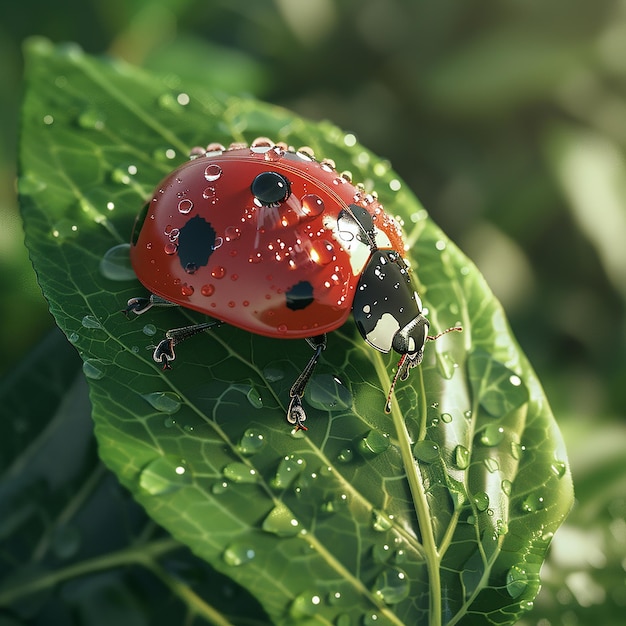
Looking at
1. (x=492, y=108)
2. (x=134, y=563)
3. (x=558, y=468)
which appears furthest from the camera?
(x=492, y=108)

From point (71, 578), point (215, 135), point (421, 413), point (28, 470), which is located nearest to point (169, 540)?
point (71, 578)

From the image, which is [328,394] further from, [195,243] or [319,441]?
[195,243]

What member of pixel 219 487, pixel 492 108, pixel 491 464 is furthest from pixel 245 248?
pixel 492 108

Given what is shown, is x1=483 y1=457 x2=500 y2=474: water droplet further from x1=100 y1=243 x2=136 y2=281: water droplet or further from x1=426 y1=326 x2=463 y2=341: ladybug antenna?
x1=100 y1=243 x2=136 y2=281: water droplet

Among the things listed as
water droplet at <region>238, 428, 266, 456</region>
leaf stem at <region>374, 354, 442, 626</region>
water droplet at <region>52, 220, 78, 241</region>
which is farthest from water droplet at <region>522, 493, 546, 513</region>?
water droplet at <region>52, 220, 78, 241</region>

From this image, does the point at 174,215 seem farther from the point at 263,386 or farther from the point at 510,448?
the point at 510,448

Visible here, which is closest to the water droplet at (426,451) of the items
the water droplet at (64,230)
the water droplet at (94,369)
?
the water droplet at (94,369)
